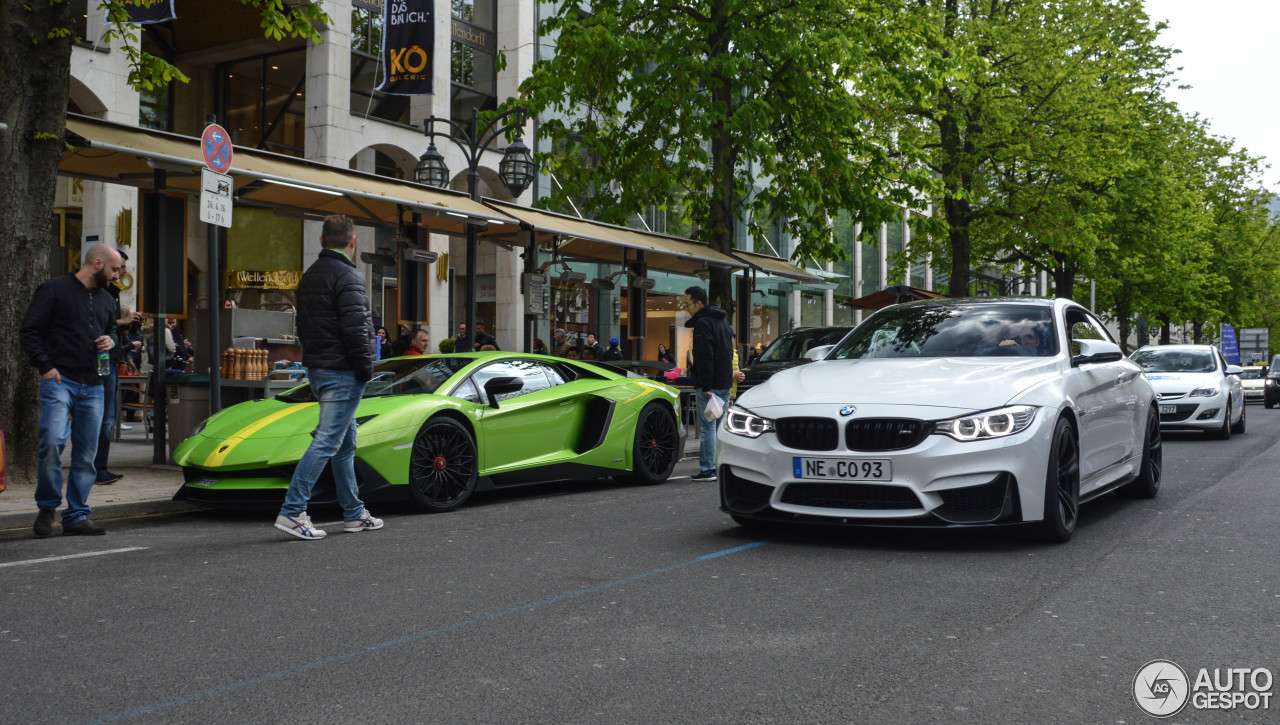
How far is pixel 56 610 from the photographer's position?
4988 mm

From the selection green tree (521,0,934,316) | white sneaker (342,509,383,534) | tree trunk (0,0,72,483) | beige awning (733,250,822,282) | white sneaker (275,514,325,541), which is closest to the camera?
white sneaker (275,514,325,541)

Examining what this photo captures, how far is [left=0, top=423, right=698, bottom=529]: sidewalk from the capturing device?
8023 millimetres

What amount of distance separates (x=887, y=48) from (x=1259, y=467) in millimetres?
9253

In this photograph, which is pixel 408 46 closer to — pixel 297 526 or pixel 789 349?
pixel 789 349

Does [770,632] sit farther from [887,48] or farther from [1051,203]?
[1051,203]

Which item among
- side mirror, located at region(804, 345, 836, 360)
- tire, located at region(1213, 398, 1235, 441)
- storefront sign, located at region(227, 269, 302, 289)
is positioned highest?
storefront sign, located at region(227, 269, 302, 289)

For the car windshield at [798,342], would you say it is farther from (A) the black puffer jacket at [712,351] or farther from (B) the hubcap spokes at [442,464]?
(B) the hubcap spokes at [442,464]

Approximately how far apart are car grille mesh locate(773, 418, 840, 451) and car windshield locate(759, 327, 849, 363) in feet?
35.4

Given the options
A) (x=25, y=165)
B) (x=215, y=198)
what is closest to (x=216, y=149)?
(x=215, y=198)

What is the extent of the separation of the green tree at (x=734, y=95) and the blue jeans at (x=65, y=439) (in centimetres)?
1142

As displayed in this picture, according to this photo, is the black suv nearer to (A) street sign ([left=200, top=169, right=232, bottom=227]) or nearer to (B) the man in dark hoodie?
(B) the man in dark hoodie

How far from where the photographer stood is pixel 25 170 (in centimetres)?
888

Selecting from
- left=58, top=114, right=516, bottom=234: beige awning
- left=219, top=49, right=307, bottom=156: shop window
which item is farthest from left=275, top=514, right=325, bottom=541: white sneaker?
left=219, top=49, right=307, bottom=156: shop window

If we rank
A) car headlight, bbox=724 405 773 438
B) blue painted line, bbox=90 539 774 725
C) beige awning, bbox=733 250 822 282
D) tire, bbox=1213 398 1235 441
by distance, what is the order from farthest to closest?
beige awning, bbox=733 250 822 282 → tire, bbox=1213 398 1235 441 → car headlight, bbox=724 405 773 438 → blue painted line, bbox=90 539 774 725
